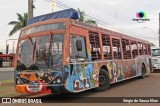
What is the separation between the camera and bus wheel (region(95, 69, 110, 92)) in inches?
530

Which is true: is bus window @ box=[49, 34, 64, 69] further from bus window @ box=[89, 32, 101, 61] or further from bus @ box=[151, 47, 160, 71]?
bus @ box=[151, 47, 160, 71]

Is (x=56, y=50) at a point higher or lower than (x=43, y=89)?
higher

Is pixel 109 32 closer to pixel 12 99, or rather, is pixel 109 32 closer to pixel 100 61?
pixel 100 61

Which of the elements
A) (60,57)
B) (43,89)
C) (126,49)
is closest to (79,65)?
(60,57)

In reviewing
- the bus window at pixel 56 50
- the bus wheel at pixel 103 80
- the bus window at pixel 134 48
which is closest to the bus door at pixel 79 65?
the bus window at pixel 56 50

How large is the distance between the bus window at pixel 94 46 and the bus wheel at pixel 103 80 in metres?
0.74

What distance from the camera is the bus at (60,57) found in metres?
10.7

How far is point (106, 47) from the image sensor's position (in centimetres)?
1411

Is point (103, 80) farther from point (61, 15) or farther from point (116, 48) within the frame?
point (61, 15)

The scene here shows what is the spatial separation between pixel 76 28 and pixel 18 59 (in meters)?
2.43

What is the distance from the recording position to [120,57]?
16.0 meters

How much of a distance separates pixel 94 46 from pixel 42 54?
2746mm

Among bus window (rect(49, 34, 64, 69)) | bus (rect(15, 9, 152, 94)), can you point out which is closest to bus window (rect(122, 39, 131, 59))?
bus (rect(15, 9, 152, 94))

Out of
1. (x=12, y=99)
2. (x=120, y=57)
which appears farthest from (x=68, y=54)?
(x=120, y=57)
